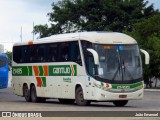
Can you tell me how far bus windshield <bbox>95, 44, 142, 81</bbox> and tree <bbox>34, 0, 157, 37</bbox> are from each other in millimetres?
44182

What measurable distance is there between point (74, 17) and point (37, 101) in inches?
1778

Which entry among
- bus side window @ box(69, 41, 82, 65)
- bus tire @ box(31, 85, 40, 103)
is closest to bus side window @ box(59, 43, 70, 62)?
bus side window @ box(69, 41, 82, 65)

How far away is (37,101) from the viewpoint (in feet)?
103

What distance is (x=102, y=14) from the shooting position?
2928 inches

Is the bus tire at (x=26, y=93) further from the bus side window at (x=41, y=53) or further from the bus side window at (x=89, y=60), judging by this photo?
the bus side window at (x=89, y=60)

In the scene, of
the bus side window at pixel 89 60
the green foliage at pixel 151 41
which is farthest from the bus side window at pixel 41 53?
the green foliage at pixel 151 41

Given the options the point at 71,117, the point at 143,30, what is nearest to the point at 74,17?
the point at 143,30

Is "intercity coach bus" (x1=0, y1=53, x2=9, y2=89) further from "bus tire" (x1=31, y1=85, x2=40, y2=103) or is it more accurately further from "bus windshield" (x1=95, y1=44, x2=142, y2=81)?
"bus windshield" (x1=95, y1=44, x2=142, y2=81)

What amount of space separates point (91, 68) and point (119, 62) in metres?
1.27

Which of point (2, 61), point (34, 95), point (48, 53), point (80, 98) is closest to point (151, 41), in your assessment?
point (2, 61)

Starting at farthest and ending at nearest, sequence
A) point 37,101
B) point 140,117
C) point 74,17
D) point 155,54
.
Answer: point 74,17, point 155,54, point 37,101, point 140,117

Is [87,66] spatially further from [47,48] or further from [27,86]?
[27,86]

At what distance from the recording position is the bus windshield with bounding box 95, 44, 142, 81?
2589cm

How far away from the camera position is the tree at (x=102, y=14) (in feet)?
240
